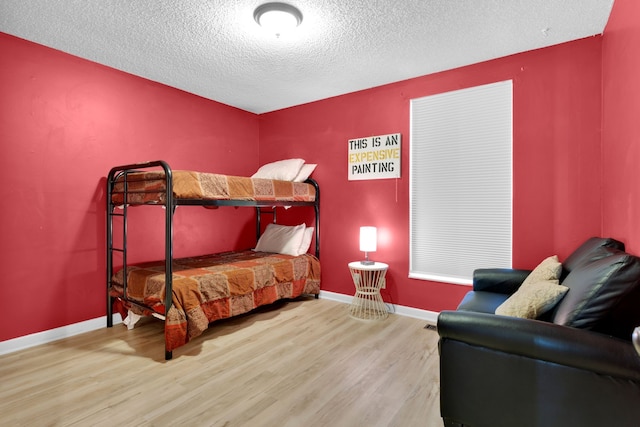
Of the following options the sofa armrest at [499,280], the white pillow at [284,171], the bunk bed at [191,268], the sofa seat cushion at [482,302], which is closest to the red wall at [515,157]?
the white pillow at [284,171]

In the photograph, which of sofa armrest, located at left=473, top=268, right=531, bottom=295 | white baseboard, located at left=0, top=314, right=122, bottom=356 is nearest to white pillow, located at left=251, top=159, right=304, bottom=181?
white baseboard, located at left=0, top=314, right=122, bottom=356

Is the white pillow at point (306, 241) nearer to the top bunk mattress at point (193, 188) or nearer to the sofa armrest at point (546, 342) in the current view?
the top bunk mattress at point (193, 188)

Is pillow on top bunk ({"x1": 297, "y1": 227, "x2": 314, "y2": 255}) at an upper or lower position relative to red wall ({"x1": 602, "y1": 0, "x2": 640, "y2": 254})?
lower

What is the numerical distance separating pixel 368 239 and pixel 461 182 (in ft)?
3.55

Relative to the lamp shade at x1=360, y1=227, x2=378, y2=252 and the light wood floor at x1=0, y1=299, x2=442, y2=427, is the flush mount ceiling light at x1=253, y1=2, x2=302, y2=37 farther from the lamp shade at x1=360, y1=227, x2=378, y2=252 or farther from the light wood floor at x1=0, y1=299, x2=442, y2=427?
the light wood floor at x1=0, y1=299, x2=442, y2=427

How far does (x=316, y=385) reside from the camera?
83.3 inches

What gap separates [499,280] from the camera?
2.55 metres

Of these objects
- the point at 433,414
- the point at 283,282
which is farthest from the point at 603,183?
the point at 283,282

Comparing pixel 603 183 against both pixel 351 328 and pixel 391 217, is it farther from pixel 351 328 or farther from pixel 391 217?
pixel 351 328

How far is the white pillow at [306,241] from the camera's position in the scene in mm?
4023

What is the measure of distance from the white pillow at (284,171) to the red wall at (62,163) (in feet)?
3.44

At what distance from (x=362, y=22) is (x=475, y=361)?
7.57 feet

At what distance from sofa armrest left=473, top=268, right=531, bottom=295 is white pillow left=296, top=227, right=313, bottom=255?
6.59 feet

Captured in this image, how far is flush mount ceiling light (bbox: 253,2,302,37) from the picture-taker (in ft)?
7.21
